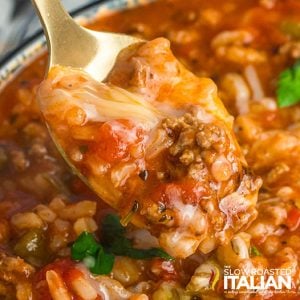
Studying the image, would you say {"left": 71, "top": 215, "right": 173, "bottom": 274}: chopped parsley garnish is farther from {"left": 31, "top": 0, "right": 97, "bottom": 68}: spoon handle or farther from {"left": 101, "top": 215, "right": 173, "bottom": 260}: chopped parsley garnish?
{"left": 31, "top": 0, "right": 97, "bottom": 68}: spoon handle

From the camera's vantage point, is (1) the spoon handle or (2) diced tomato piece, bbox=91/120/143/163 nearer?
(2) diced tomato piece, bbox=91/120/143/163

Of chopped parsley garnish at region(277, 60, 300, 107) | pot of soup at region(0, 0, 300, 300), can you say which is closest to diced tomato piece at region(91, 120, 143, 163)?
pot of soup at region(0, 0, 300, 300)

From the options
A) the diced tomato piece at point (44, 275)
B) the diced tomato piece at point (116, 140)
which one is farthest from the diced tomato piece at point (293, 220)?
the diced tomato piece at point (44, 275)

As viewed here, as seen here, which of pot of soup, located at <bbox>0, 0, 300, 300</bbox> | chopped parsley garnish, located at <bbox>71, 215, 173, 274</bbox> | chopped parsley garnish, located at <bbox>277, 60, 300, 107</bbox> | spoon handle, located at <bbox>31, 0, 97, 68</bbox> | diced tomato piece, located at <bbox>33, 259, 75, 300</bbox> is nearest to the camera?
pot of soup, located at <bbox>0, 0, 300, 300</bbox>

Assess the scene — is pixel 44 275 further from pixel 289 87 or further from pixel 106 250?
pixel 289 87

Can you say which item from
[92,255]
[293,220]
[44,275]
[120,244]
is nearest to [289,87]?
[293,220]

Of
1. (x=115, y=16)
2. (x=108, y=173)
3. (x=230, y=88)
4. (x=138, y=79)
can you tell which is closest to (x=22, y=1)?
(x=115, y=16)
